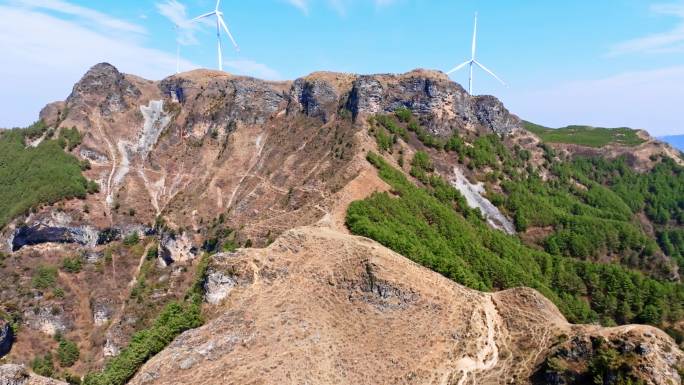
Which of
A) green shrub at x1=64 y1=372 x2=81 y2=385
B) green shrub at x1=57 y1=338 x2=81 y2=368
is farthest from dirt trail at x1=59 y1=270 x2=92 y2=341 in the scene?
green shrub at x1=64 y1=372 x2=81 y2=385

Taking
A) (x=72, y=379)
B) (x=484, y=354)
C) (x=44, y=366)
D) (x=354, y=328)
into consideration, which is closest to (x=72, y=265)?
(x=44, y=366)

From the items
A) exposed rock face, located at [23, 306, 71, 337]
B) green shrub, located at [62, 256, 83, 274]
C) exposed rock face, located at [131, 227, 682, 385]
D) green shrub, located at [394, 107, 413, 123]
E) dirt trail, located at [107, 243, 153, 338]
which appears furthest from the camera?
green shrub, located at [394, 107, 413, 123]

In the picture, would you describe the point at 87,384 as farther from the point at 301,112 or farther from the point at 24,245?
the point at 301,112

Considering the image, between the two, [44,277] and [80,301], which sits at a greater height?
[44,277]

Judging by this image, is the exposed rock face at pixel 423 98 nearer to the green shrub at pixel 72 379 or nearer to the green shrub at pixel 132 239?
the green shrub at pixel 132 239

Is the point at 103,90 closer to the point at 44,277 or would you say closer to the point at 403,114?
the point at 44,277

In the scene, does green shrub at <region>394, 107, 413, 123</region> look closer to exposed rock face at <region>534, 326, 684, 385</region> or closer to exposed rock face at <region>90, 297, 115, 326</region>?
exposed rock face at <region>90, 297, 115, 326</region>
